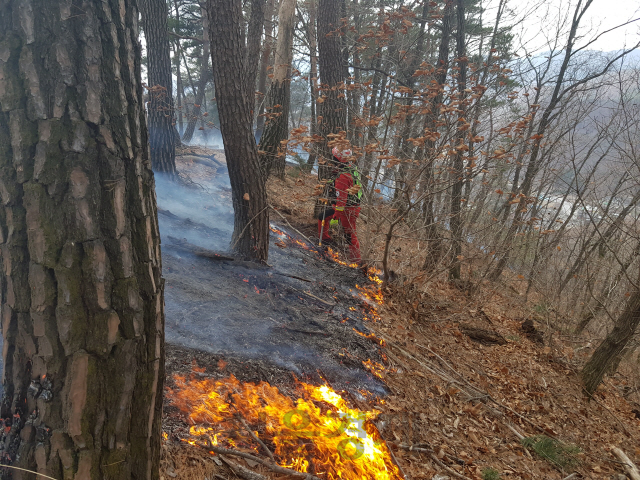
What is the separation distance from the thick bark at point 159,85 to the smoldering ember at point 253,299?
0.04m

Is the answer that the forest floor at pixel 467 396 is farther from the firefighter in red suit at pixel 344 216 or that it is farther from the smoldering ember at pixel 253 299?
the firefighter in red suit at pixel 344 216

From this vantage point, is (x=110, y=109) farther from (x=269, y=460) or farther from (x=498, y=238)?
(x=498, y=238)

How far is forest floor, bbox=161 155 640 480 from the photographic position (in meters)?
3.27

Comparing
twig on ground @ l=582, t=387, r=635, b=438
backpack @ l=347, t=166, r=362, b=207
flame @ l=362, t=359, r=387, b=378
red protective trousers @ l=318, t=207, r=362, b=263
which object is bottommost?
twig on ground @ l=582, t=387, r=635, b=438

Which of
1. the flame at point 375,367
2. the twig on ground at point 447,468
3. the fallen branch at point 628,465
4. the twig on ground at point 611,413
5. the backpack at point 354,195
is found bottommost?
the twig on ground at point 611,413

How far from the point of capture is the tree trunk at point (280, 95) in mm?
8586

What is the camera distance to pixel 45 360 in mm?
1279

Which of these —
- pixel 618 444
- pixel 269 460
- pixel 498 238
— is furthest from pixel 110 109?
pixel 498 238

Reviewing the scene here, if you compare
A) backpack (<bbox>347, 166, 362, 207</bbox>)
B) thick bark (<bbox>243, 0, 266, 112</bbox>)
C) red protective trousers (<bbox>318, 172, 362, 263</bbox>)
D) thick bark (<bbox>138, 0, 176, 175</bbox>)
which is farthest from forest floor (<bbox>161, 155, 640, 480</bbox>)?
thick bark (<bbox>243, 0, 266, 112</bbox>)

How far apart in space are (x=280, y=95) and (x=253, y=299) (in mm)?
6139

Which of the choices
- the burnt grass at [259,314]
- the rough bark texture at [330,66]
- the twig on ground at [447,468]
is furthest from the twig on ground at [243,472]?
the rough bark texture at [330,66]

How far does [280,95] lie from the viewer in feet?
29.7

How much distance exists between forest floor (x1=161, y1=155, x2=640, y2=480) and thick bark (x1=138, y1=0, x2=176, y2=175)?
375cm

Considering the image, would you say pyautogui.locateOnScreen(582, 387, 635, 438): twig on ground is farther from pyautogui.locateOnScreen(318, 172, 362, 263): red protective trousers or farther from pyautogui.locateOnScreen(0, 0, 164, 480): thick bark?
pyautogui.locateOnScreen(0, 0, 164, 480): thick bark
